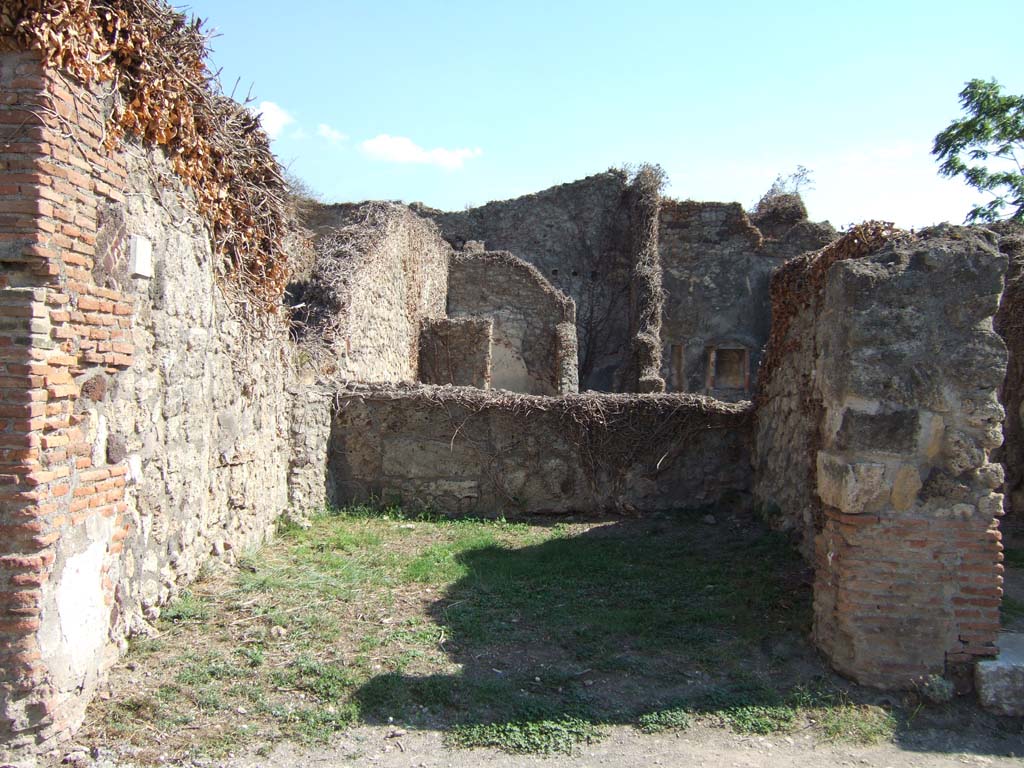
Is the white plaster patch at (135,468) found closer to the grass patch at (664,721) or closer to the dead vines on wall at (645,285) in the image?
the grass patch at (664,721)

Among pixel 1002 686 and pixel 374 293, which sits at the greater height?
pixel 374 293

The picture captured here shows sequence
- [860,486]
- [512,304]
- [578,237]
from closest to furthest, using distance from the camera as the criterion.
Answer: [860,486] < [512,304] < [578,237]

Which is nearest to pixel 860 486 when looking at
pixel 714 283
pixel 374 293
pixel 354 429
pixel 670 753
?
pixel 670 753

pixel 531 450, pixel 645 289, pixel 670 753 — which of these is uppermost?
pixel 645 289

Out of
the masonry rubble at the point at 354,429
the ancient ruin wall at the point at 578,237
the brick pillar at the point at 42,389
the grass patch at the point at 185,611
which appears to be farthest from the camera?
the ancient ruin wall at the point at 578,237

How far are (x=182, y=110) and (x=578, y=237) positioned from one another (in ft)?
51.0

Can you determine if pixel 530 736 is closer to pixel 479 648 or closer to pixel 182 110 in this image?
pixel 479 648

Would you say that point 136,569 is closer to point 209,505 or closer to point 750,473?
point 209,505

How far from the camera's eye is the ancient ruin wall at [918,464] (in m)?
4.15

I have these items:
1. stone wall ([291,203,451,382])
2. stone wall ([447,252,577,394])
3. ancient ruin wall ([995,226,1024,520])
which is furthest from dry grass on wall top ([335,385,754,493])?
stone wall ([447,252,577,394])

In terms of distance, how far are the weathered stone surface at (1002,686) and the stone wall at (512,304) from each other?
11.6 meters

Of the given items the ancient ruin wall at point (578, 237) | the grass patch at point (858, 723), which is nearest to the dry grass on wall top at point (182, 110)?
the grass patch at point (858, 723)

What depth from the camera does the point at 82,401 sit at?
384 centimetres

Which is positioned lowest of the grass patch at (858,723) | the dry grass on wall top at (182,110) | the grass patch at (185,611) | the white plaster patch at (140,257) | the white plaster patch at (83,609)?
the grass patch at (858,723)
